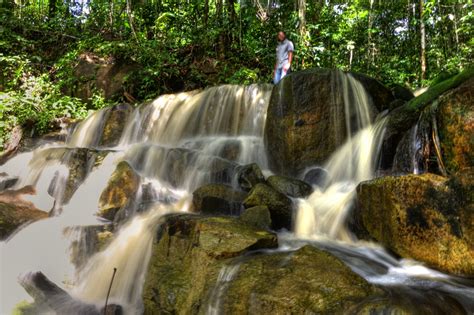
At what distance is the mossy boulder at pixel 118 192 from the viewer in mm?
6215

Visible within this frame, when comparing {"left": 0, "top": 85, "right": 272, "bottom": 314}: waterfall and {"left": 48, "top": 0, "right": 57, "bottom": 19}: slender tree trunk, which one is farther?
{"left": 48, "top": 0, "right": 57, "bottom": 19}: slender tree trunk

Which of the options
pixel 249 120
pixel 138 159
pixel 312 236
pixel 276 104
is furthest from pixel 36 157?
pixel 312 236

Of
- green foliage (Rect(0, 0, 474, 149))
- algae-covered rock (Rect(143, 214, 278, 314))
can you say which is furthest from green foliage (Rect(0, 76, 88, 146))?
algae-covered rock (Rect(143, 214, 278, 314))

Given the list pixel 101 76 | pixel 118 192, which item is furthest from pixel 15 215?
pixel 101 76

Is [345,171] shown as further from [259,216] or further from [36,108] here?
[36,108]

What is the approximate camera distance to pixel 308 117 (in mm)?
6953

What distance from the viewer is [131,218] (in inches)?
237

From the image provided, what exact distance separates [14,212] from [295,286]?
196 inches

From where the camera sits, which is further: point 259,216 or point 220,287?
point 259,216

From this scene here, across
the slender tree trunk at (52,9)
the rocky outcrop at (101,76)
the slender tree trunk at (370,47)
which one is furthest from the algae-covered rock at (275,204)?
the slender tree trunk at (52,9)

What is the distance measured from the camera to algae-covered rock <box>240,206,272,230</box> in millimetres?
4922

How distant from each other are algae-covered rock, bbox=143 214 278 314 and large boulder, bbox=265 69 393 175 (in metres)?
2.94

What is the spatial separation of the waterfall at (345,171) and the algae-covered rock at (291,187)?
0.13m

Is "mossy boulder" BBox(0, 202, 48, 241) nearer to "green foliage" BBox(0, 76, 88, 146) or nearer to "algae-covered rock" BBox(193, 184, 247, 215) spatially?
"algae-covered rock" BBox(193, 184, 247, 215)
